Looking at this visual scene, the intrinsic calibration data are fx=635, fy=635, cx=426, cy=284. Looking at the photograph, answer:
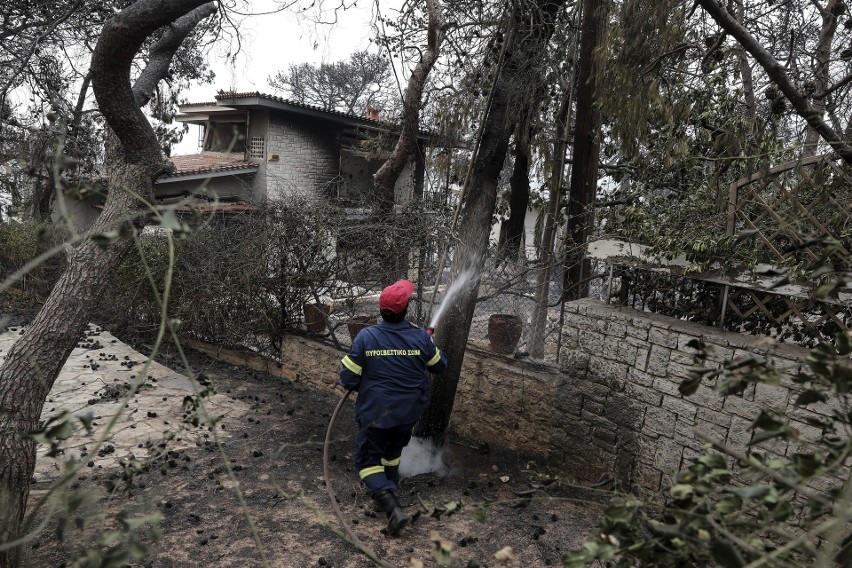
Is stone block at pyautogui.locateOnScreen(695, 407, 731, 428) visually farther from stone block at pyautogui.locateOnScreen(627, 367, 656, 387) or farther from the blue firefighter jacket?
the blue firefighter jacket

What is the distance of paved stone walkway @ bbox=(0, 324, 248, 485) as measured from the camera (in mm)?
6125

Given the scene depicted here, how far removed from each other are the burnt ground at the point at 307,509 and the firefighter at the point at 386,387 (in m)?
0.39

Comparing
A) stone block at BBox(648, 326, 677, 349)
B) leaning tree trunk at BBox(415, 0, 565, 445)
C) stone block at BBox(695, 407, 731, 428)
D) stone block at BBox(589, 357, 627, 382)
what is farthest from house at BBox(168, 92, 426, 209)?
stone block at BBox(695, 407, 731, 428)

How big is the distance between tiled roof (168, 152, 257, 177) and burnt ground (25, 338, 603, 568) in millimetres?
12686

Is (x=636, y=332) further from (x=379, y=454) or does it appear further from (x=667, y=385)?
(x=379, y=454)

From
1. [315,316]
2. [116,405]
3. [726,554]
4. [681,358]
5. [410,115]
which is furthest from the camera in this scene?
[410,115]

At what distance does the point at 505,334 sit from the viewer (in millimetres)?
7324

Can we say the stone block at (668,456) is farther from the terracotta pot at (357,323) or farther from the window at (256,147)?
the window at (256,147)

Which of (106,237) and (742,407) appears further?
(742,407)

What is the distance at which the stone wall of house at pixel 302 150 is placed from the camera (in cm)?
1998

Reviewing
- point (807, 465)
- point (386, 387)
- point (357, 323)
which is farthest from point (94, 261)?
point (807, 465)

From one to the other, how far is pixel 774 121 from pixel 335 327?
5733 millimetres

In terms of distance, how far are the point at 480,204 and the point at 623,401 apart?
93.2 inches

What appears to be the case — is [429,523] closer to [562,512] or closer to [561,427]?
[562,512]
